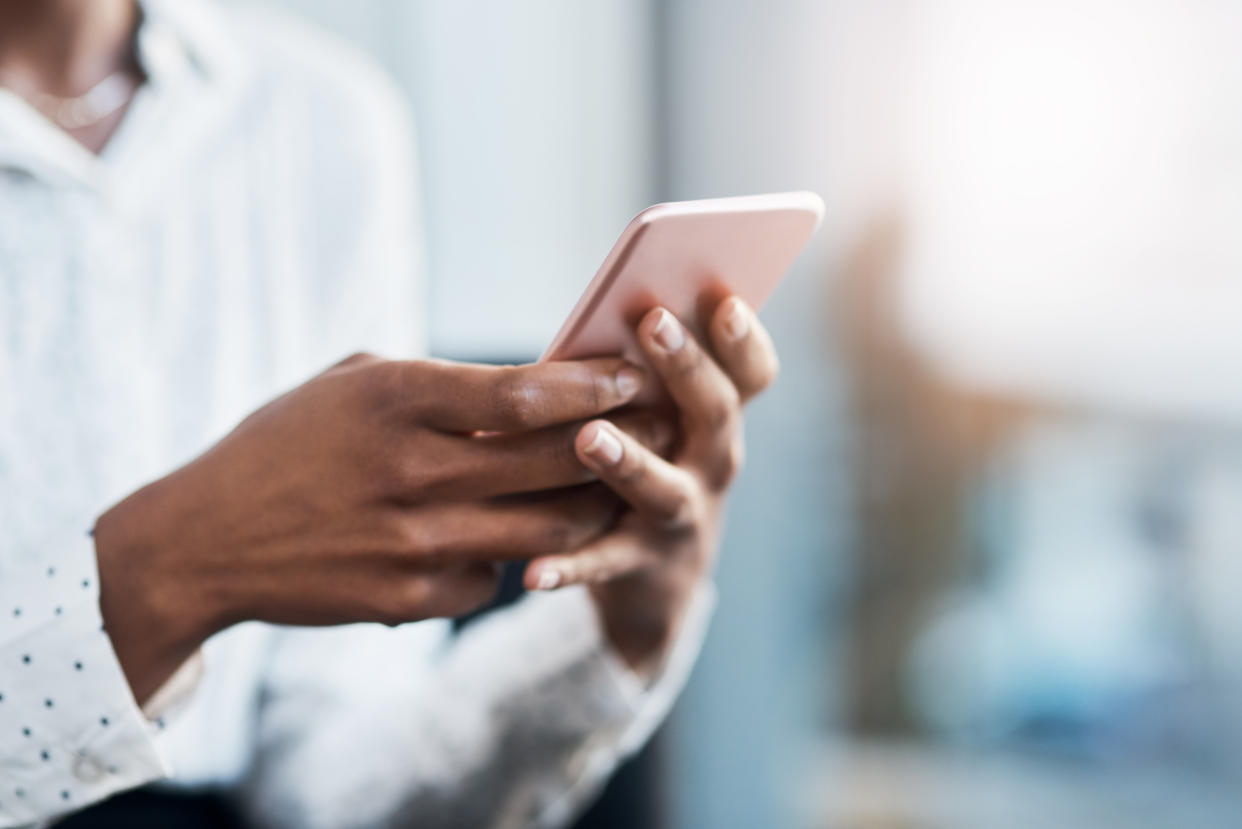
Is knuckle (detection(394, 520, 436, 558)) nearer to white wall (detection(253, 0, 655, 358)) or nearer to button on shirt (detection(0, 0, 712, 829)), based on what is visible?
button on shirt (detection(0, 0, 712, 829))

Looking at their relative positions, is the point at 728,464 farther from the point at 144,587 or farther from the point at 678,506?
the point at 144,587

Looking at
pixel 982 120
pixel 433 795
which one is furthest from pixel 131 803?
pixel 982 120

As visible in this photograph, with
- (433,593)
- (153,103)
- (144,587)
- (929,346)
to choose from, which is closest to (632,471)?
(433,593)

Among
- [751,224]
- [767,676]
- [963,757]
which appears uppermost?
[751,224]

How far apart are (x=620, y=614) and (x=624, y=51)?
2.53ft

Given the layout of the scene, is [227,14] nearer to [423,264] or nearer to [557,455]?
[423,264]

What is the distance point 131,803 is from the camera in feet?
2.00

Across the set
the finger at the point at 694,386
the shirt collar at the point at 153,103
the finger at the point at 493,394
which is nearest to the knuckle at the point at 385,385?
the finger at the point at 493,394

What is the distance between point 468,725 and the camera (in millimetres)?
638

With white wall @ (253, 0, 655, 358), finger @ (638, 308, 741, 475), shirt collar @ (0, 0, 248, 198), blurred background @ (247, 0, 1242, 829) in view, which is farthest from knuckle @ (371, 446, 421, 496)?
white wall @ (253, 0, 655, 358)

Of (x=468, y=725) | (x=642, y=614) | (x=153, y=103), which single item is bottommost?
(x=468, y=725)

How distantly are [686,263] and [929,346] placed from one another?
73 centimetres

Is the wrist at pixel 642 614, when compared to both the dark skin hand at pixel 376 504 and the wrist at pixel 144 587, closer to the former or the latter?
the dark skin hand at pixel 376 504

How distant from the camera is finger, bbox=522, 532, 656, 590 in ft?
1.34
